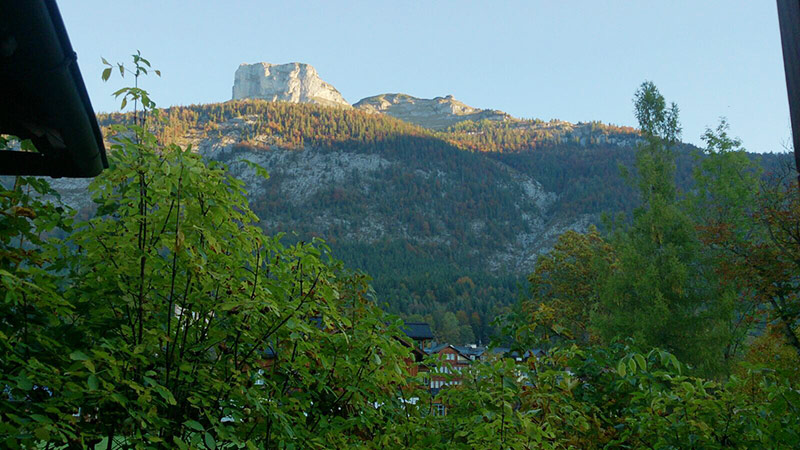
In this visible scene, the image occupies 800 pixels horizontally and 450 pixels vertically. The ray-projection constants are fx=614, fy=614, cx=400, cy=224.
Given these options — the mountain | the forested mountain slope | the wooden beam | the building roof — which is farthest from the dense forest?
the mountain

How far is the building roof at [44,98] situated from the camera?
157 cm

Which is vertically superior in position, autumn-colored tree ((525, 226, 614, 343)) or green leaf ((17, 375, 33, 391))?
green leaf ((17, 375, 33, 391))

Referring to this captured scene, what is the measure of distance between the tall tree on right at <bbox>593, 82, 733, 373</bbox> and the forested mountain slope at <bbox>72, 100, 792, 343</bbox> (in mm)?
65897

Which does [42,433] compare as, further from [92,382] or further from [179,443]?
[179,443]

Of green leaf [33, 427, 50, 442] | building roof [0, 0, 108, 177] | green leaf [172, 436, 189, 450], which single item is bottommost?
green leaf [172, 436, 189, 450]

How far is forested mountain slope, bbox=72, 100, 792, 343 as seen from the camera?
11150cm

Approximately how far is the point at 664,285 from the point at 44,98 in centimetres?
1962

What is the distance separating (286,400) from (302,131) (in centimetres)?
16251

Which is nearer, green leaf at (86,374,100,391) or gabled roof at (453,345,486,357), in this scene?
green leaf at (86,374,100,391)

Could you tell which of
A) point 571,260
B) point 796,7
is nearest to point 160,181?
point 796,7

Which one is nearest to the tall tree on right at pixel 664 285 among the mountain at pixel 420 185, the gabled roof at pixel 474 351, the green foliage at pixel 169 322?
the gabled roof at pixel 474 351

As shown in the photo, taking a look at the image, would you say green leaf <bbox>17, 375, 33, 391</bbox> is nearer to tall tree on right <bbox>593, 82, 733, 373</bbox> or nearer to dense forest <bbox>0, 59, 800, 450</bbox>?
dense forest <bbox>0, 59, 800, 450</bbox>

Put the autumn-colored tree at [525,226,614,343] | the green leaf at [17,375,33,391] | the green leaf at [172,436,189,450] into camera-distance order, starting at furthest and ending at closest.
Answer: the autumn-colored tree at [525,226,614,343] < the green leaf at [172,436,189,450] < the green leaf at [17,375,33,391]

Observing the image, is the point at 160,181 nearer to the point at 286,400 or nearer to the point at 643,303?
the point at 286,400
